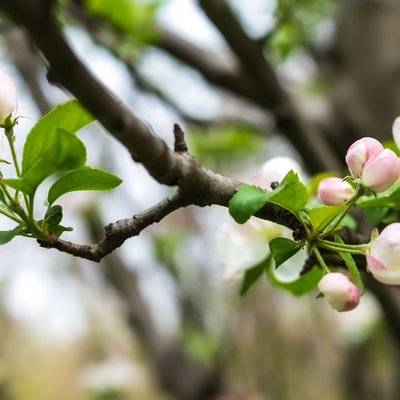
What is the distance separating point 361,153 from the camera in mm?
415

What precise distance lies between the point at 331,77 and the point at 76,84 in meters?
1.37

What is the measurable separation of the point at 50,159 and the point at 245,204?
10 cm

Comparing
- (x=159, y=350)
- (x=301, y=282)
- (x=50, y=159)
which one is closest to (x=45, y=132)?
(x=50, y=159)

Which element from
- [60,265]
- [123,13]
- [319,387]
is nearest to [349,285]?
[123,13]

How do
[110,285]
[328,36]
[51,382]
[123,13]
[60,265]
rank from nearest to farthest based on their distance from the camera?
[123,13] → [328,36] → [110,285] → [60,265] → [51,382]

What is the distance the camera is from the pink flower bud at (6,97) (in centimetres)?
40

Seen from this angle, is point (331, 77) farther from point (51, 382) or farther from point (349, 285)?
point (51, 382)

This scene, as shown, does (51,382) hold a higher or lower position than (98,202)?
higher

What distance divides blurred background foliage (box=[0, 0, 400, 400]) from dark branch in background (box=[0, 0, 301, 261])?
14 centimetres

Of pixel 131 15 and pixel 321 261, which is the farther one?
pixel 131 15

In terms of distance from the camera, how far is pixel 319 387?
3.58 meters

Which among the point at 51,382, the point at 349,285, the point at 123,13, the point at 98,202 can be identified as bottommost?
the point at 349,285

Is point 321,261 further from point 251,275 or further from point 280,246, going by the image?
point 251,275

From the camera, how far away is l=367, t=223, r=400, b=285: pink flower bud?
0.39m
